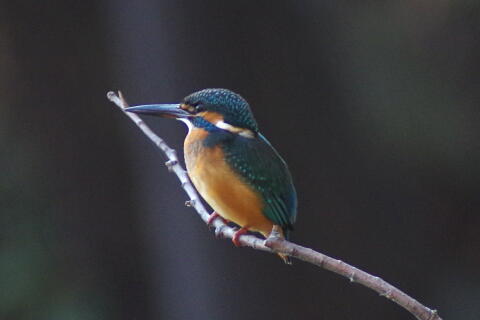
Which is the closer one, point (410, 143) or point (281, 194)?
point (281, 194)

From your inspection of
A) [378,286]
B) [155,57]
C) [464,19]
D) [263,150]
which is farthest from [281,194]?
[464,19]

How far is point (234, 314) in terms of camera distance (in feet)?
14.8

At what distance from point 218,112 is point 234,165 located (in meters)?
0.18

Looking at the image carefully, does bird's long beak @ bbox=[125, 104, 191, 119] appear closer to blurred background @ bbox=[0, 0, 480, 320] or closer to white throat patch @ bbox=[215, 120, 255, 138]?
white throat patch @ bbox=[215, 120, 255, 138]

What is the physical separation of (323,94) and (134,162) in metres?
1.01

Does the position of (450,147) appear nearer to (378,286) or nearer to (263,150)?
(263,150)

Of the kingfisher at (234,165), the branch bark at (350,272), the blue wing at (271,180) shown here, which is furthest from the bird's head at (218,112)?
the branch bark at (350,272)

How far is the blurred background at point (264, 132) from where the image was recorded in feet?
14.7

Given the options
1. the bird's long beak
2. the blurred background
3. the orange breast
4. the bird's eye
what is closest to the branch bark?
the orange breast

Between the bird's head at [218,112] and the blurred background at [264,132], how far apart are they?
1.73 metres

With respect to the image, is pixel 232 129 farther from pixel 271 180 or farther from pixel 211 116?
pixel 271 180

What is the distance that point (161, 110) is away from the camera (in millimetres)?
2475

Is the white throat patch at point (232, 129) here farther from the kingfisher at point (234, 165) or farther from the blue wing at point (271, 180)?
the blue wing at point (271, 180)

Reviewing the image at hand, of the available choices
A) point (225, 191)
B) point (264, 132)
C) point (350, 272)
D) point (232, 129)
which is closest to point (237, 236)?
point (225, 191)
